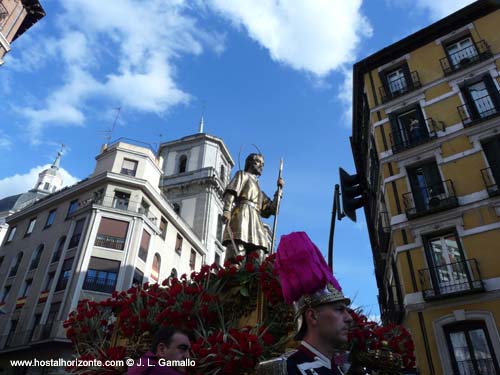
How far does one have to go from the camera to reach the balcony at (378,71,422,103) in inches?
739

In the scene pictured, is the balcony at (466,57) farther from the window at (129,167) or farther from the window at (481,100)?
the window at (129,167)

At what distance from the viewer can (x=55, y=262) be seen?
87.7 feet

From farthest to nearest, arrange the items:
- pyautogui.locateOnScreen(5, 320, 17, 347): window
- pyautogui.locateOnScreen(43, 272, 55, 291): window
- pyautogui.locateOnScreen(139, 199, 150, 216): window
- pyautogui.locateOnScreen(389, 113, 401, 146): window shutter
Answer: pyautogui.locateOnScreen(139, 199, 150, 216): window
pyautogui.locateOnScreen(43, 272, 55, 291): window
pyautogui.locateOnScreen(5, 320, 17, 347): window
pyautogui.locateOnScreen(389, 113, 401, 146): window shutter

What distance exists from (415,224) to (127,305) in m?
13.5

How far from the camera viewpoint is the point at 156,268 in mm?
29297

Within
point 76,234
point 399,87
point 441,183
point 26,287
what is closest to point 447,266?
point 441,183

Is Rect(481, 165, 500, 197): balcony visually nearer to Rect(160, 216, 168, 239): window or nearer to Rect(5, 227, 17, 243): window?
Rect(160, 216, 168, 239): window

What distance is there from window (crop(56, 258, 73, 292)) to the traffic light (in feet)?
82.3

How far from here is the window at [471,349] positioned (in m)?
11.6

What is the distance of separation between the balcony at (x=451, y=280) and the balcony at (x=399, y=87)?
9.42m

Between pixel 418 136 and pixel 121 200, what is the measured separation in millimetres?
21616

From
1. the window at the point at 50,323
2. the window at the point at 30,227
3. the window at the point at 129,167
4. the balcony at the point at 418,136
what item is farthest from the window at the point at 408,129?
the window at the point at 30,227

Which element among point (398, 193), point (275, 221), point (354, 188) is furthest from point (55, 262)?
point (354, 188)

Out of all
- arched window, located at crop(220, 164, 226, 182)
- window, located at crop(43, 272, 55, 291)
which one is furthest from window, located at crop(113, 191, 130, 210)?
arched window, located at crop(220, 164, 226, 182)
